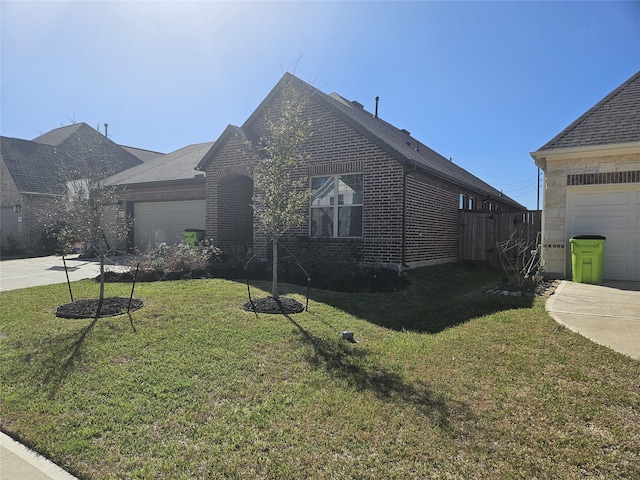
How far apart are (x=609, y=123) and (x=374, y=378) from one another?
10229 millimetres

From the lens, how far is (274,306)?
22.4 ft

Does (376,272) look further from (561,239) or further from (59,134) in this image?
(59,134)

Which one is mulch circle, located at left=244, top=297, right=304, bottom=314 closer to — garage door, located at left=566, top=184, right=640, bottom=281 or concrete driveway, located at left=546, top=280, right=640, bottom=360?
concrete driveway, located at left=546, top=280, right=640, bottom=360

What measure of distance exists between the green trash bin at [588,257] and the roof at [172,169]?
1250 cm

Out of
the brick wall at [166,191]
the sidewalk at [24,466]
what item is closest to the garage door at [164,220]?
the brick wall at [166,191]

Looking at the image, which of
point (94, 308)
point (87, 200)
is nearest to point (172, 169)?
point (87, 200)

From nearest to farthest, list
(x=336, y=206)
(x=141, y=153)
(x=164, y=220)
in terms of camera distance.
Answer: (x=336, y=206), (x=164, y=220), (x=141, y=153)

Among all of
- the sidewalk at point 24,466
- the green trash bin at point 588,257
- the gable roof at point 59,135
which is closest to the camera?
the sidewalk at point 24,466

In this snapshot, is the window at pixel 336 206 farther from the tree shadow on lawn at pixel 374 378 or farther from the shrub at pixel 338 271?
the tree shadow on lawn at pixel 374 378

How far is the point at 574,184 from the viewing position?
10.1 m

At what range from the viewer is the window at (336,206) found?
10945 millimetres

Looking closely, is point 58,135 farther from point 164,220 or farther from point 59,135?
point 164,220

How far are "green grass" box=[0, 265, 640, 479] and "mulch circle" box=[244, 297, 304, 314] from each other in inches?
19.9

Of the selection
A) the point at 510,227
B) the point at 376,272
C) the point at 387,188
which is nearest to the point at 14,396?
the point at 376,272
